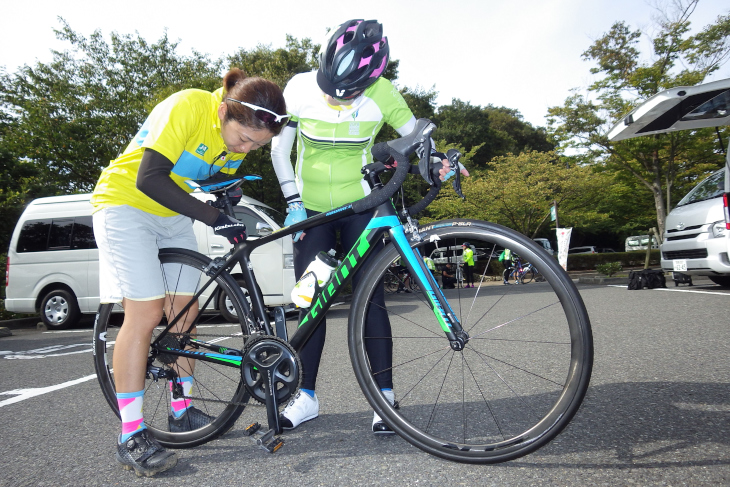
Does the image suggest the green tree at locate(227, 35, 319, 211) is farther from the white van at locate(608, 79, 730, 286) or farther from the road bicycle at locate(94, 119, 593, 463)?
the road bicycle at locate(94, 119, 593, 463)

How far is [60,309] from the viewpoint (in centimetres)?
935

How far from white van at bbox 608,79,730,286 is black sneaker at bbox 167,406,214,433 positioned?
13.3ft

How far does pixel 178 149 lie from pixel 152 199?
26 cm

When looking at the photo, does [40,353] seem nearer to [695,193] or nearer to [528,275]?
[528,275]

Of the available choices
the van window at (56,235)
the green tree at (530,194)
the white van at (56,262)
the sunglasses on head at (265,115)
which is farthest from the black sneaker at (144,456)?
the green tree at (530,194)

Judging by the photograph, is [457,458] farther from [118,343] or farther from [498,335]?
[498,335]

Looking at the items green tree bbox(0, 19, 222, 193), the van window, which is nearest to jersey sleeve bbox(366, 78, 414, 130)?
the van window

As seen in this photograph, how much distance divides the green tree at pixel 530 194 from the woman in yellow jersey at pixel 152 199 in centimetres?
2415

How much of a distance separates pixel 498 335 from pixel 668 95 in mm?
2706

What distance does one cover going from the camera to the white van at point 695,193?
3.94 metres

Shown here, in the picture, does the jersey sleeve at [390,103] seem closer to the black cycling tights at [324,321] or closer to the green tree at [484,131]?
the black cycling tights at [324,321]

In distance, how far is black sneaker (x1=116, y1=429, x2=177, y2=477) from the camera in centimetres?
195

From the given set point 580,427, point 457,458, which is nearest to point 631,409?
point 580,427

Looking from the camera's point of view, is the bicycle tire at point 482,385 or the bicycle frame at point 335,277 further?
the bicycle frame at point 335,277
